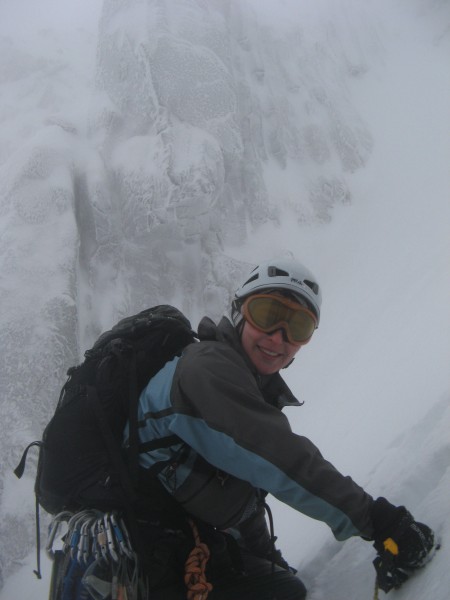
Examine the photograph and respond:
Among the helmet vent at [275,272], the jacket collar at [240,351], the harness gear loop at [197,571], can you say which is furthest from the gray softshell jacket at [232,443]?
the helmet vent at [275,272]

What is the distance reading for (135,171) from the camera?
591 inches

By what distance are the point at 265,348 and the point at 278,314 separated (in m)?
0.21

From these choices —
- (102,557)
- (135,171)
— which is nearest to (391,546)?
(102,557)

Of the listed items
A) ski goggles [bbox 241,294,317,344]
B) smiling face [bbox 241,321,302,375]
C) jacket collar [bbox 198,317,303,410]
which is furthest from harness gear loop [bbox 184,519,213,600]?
ski goggles [bbox 241,294,317,344]

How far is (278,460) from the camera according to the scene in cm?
197

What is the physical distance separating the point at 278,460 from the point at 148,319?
46.7 inches

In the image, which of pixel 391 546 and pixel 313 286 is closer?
pixel 391 546

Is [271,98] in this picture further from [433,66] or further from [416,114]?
[433,66]

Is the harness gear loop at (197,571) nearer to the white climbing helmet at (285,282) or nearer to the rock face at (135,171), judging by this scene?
the white climbing helmet at (285,282)

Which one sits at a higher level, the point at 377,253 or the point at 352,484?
the point at 377,253

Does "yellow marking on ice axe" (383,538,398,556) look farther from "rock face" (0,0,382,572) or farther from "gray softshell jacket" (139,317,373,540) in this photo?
"rock face" (0,0,382,572)

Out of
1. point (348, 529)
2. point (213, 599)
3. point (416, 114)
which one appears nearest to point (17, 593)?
point (213, 599)

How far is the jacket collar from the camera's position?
260 centimetres

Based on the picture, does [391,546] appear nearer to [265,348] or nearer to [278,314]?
[265,348]
